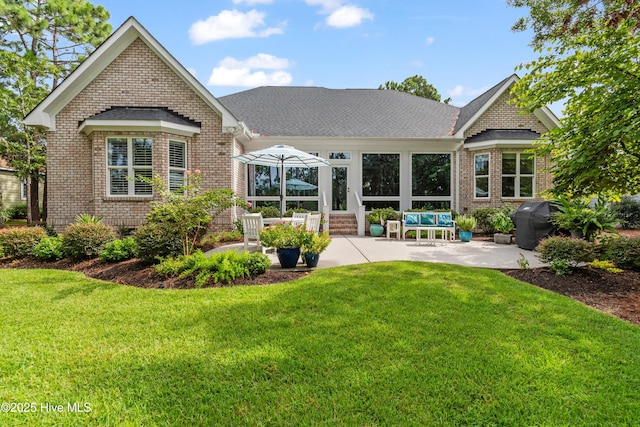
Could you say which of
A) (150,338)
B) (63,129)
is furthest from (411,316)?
(63,129)

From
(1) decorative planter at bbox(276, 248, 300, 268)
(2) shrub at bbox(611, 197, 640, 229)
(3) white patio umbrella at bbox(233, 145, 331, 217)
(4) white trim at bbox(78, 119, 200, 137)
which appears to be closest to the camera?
(1) decorative planter at bbox(276, 248, 300, 268)

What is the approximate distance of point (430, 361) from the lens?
3.00 meters

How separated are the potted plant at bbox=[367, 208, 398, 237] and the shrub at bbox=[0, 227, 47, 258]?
1027cm

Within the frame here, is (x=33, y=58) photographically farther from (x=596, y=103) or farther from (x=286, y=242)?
(x=596, y=103)

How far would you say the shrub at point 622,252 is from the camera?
5.92m

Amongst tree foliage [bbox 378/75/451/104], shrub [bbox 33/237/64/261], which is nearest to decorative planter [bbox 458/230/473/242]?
shrub [bbox 33/237/64/261]

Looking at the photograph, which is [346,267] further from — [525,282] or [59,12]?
[59,12]

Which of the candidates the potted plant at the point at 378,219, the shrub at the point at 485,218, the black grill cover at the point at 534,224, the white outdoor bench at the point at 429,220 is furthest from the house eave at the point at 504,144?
the potted plant at the point at 378,219

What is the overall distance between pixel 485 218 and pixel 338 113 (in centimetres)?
857

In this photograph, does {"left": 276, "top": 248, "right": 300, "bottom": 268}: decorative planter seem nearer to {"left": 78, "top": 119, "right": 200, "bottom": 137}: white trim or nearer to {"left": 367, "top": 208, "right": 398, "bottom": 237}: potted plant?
{"left": 367, "top": 208, "right": 398, "bottom": 237}: potted plant

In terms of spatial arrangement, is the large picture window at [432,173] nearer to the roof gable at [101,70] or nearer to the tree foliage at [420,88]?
the roof gable at [101,70]

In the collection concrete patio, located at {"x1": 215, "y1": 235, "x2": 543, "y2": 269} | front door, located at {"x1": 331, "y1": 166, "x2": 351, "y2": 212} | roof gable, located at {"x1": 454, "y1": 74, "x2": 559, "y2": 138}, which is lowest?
concrete patio, located at {"x1": 215, "y1": 235, "x2": 543, "y2": 269}

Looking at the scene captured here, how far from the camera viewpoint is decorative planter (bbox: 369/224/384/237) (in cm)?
1255

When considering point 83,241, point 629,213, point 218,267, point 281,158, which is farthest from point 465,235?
point 83,241
